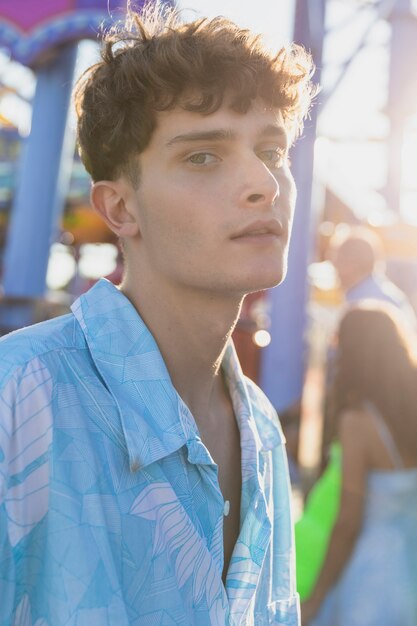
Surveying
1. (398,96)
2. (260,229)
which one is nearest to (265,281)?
(260,229)

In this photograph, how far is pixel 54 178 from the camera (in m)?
4.54

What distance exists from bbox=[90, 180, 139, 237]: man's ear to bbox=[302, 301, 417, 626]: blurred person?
4.48 feet

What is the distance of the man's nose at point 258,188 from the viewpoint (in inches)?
52.6

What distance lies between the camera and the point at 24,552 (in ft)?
3.03

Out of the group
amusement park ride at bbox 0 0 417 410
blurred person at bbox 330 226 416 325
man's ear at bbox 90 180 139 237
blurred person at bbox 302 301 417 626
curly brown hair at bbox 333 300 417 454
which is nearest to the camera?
man's ear at bbox 90 180 139 237

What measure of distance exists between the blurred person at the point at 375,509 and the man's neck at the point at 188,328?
113 cm

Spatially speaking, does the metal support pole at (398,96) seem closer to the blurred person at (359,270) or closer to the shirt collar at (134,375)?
the blurred person at (359,270)

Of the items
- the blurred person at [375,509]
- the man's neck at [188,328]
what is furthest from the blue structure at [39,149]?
the man's neck at [188,328]

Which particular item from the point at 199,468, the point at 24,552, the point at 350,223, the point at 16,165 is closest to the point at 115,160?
the point at 199,468

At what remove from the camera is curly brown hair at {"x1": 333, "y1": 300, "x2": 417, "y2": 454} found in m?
2.42

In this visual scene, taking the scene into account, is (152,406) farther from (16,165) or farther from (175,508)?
(16,165)

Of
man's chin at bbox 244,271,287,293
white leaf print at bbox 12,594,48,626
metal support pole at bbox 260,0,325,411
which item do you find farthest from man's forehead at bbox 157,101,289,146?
metal support pole at bbox 260,0,325,411

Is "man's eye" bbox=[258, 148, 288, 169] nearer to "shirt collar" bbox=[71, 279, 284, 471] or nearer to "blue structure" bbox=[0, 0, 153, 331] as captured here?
"shirt collar" bbox=[71, 279, 284, 471]

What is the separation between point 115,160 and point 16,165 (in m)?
9.01
